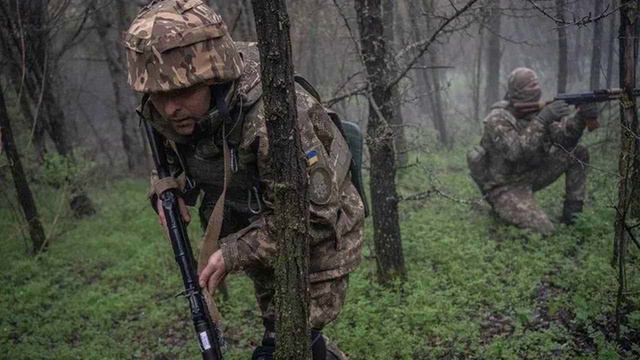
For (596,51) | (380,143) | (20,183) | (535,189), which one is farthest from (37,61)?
(596,51)

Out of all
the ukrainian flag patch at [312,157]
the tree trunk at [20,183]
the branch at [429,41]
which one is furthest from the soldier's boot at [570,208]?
the tree trunk at [20,183]

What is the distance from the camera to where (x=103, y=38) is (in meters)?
11.1

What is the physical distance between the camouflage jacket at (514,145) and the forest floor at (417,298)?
1.94 feet

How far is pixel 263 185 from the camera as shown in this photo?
7.36ft

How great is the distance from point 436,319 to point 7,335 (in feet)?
13.5

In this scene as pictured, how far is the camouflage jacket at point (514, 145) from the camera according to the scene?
20.6 ft

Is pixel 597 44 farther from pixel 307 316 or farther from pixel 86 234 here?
pixel 86 234

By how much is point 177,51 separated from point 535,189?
580 centimetres

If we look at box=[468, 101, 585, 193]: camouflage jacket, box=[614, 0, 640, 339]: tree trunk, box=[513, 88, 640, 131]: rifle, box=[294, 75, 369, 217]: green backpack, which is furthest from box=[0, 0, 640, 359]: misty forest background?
box=[294, 75, 369, 217]: green backpack

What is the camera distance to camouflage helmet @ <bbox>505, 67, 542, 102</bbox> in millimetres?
6305

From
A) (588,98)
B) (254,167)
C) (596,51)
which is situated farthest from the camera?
(596,51)

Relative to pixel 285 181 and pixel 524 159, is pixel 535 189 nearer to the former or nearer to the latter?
pixel 524 159

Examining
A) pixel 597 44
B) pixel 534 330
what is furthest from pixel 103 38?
pixel 534 330

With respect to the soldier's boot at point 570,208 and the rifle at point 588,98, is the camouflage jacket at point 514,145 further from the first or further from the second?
the soldier's boot at point 570,208
